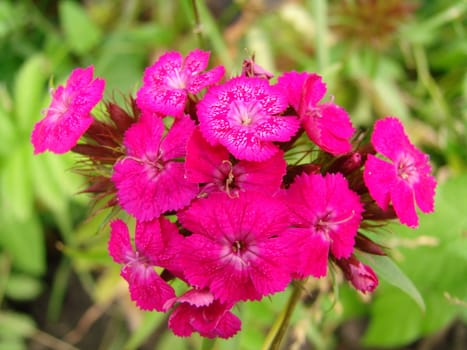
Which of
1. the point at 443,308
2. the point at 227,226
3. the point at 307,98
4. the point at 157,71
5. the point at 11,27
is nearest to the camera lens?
the point at 227,226

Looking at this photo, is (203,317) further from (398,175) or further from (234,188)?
(398,175)

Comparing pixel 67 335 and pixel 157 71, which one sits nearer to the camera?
pixel 157 71

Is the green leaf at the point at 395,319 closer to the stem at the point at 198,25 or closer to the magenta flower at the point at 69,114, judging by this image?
the stem at the point at 198,25

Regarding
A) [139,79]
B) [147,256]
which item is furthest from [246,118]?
[139,79]

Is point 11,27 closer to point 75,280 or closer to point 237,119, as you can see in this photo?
point 75,280

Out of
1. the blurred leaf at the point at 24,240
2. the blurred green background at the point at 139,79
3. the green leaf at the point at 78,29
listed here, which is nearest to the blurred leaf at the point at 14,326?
the blurred green background at the point at 139,79

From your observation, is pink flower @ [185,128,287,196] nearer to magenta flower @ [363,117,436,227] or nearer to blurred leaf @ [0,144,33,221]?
magenta flower @ [363,117,436,227]

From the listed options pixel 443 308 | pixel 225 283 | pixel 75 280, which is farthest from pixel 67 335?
pixel 225 283
